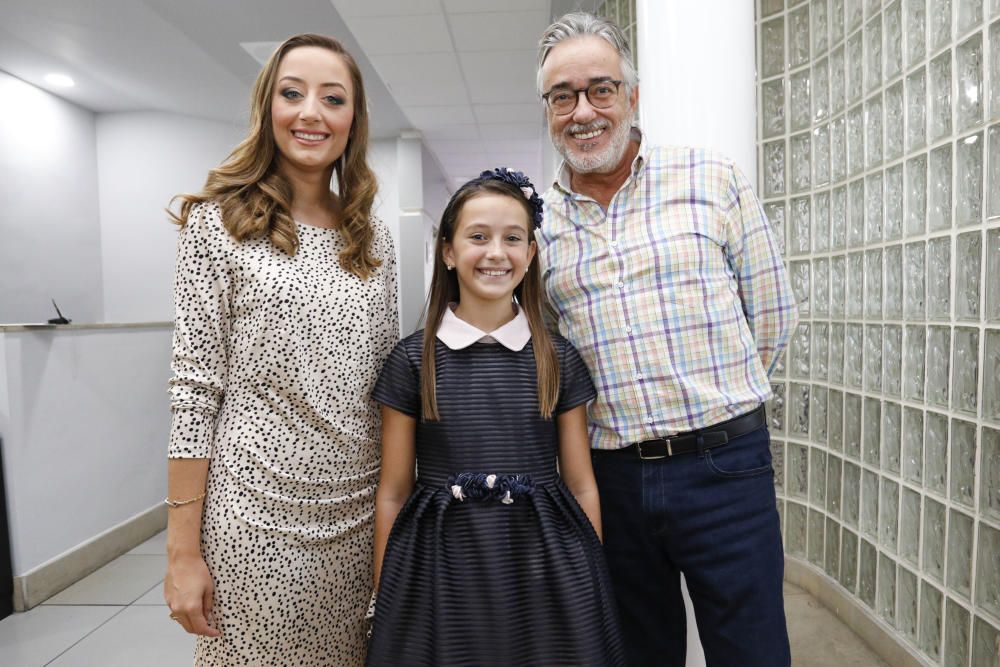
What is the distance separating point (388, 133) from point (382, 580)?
6.23 metres

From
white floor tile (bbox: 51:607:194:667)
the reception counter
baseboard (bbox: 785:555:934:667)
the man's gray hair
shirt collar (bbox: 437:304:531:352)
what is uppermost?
the man's gray hair

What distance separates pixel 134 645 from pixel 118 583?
626mm

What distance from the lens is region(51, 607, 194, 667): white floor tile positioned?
2295 millimetres

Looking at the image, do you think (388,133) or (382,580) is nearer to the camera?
(382,580)

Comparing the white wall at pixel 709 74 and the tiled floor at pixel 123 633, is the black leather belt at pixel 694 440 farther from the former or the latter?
the tiled floor at pixel 123 633

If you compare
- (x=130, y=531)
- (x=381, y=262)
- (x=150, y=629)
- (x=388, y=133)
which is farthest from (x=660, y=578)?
(x=388, y=133)

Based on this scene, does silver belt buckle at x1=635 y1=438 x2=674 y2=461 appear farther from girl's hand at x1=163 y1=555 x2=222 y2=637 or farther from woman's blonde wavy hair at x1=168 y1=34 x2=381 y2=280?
girl's hand at x1=163 y1=555 x2=222 y2=637

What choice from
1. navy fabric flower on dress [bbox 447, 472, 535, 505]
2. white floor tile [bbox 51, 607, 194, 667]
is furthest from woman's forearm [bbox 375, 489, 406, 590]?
white floor tile [bbox 51, 607, 194, 667]

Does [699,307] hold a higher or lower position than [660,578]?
higher

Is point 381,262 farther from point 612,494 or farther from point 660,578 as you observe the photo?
point 660,578

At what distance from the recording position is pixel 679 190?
1313mm

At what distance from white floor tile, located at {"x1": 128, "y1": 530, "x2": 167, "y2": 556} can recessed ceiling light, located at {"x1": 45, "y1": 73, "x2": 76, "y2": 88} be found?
3.52 m

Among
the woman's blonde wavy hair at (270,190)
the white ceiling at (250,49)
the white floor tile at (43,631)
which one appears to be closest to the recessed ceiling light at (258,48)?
the white ceiling at (250,49)

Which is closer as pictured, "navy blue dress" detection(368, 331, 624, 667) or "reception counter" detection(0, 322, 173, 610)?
"navy blue dress" detection(368, 331, 624, 667)
